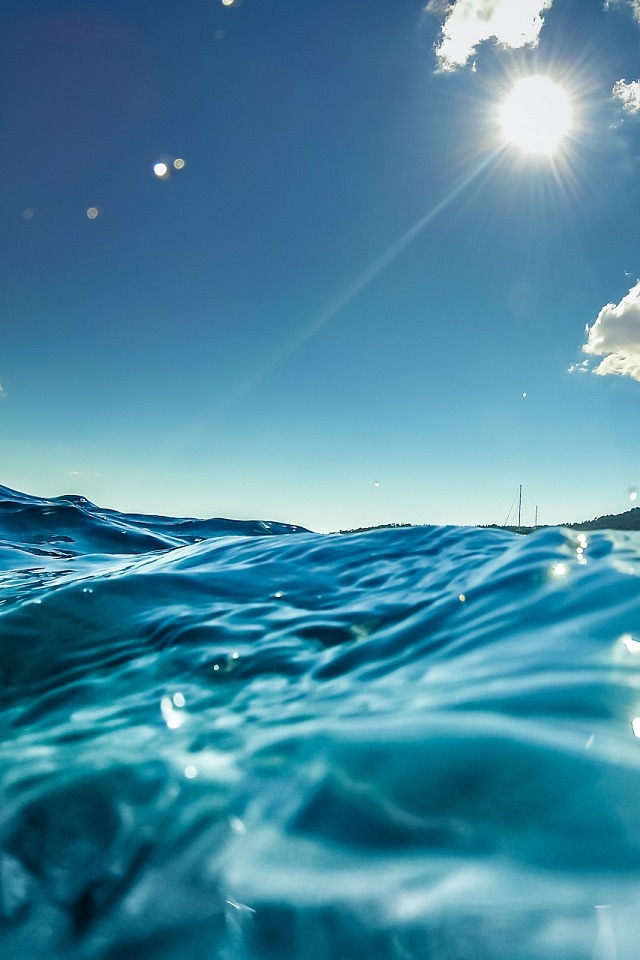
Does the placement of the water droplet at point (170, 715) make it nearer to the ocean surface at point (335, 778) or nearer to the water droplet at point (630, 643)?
the ocean surface at point (335, 778)

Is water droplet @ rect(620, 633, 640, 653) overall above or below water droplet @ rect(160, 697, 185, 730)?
above

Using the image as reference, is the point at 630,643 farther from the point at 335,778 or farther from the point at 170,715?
the point at 170,715

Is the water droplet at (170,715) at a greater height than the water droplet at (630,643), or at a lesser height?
lesser

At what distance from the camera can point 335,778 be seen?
1.72 m

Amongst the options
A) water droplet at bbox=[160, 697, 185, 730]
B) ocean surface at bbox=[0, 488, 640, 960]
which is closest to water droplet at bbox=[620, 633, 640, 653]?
ocean surface at bbox=[0, 488, 640, 960]

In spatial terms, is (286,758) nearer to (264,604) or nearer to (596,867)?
(596,867)

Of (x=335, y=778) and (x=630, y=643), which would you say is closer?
(x=335, y=778)

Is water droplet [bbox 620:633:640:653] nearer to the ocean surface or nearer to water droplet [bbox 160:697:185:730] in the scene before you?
the ocean surface

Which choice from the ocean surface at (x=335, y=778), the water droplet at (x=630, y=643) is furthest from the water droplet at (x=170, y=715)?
the water droplet at (x=630, y=643)

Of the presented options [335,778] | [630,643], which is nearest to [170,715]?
[335,778]

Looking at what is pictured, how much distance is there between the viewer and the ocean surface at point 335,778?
121 centimetres

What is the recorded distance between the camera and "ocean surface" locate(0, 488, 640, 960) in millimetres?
1214

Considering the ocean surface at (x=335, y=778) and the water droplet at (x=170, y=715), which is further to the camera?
the water droplet at (x=170, y=715)

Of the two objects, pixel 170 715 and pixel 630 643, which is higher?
pixel 630 643
